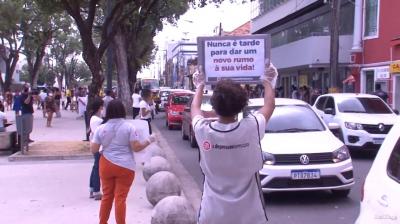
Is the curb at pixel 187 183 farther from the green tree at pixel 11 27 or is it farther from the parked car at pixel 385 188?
the green tree at pixel 11 27

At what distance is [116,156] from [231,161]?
10.2 ft

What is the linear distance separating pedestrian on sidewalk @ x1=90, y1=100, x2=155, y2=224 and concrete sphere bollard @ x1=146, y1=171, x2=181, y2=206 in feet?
4.71

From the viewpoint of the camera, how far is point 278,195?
9344mm

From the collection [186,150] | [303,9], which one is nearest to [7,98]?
[303,9]

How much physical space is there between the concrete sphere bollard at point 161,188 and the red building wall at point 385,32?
1977 centimetres

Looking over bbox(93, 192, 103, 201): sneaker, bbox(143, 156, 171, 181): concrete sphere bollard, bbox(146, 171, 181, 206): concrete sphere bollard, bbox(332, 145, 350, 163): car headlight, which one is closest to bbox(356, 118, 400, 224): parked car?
bbox(146, 171, 181, 206): concrete sphere bollard

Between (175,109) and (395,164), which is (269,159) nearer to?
(395,164)

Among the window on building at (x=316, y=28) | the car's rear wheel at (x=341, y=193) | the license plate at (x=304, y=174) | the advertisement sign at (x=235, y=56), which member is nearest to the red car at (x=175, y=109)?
the window on building at (x=316, y=28)

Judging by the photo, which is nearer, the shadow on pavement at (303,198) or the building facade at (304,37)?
the shadow on pavement at (303,198)

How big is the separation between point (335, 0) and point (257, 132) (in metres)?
22.7

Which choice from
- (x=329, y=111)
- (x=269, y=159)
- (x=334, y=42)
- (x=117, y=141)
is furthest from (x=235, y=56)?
(x=334, y=42)

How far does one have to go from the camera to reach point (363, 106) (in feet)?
49.3

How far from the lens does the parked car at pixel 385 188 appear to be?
332cm

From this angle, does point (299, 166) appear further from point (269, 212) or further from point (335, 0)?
point (335, 0)
